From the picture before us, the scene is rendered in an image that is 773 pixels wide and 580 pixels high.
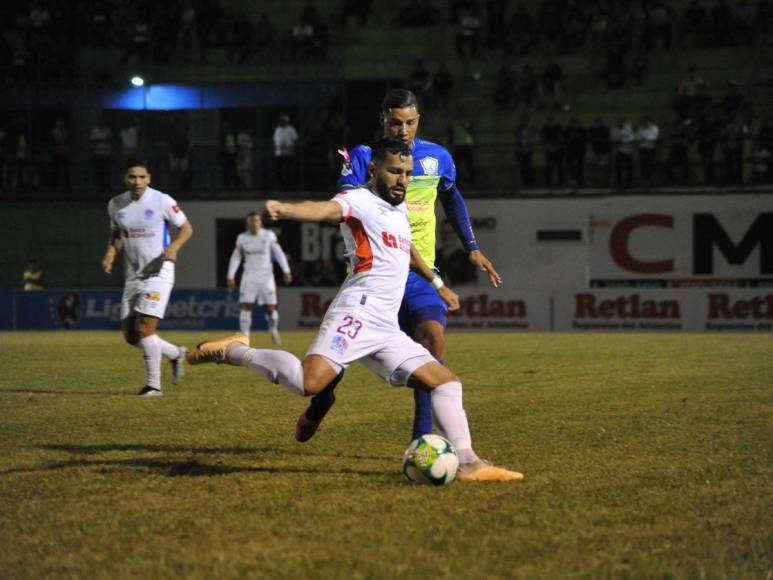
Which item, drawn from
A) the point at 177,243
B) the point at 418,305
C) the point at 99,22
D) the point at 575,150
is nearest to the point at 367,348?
the point at 418,305

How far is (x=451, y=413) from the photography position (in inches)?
279

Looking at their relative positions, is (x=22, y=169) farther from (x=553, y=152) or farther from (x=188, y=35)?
(x=553, y=152)

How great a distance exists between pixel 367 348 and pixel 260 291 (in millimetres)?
17034

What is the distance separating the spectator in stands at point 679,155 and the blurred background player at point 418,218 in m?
23.6

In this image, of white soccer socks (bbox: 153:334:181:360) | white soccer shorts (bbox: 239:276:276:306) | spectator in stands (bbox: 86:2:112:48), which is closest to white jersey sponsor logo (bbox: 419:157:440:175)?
white soccer socks (bbox: 153:334:181:360)

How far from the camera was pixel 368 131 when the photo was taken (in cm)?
3331

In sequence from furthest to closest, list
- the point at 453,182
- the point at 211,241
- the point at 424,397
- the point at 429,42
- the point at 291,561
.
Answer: the point at 429,42
the point at 211,241
the point at 453,182
the point at 424,397
the point at 291,561

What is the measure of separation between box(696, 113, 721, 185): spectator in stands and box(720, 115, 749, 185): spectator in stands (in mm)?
215

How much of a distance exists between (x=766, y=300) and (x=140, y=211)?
20.9 m

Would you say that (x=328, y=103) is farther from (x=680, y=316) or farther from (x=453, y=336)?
(x=680, y=316)

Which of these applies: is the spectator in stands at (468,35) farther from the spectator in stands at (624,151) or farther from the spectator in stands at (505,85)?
the spectator in stands at (624,151)

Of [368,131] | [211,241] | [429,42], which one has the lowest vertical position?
[211,241]

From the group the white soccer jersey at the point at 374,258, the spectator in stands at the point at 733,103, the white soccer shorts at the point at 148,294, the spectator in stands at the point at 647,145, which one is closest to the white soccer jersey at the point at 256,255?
the white soccer shorts at the point at 148,294

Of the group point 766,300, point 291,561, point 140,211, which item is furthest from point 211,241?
point 291,561
